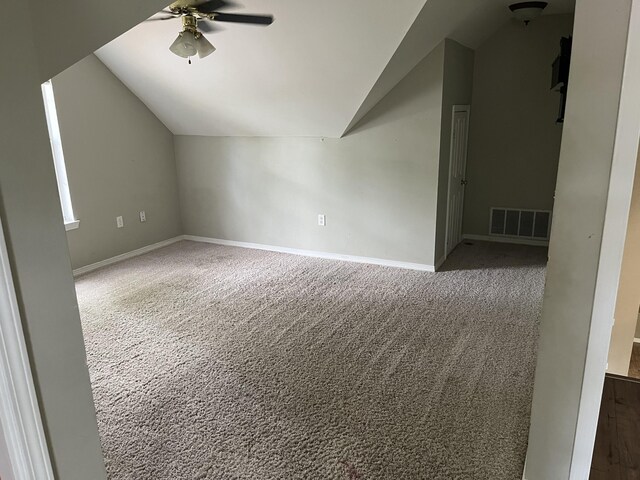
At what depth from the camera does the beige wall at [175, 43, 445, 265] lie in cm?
430

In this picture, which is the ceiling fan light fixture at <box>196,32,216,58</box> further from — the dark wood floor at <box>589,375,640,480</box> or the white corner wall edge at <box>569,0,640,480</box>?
the dark wood floor at <box>589,375,640,480</box>

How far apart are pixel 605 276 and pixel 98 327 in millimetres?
3340

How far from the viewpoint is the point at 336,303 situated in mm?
3811

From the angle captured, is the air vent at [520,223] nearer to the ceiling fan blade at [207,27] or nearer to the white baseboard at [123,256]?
the ceiling fan blade at [207,27]

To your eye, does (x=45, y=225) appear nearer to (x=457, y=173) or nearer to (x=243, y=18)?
(x=243, y=18)

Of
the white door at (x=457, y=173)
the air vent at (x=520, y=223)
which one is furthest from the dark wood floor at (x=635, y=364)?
the white door at (x=457, y=173)

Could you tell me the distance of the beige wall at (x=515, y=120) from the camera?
4.91 metres

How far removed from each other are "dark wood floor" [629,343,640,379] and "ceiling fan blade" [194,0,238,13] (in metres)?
4.84

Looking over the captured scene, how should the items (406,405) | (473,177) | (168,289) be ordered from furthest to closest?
(473,177) → (168,289) → (406,405)

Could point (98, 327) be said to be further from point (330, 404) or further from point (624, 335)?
point (624, 335)

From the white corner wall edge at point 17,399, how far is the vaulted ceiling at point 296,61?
105 inches

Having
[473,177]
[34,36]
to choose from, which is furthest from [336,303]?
[34,36]

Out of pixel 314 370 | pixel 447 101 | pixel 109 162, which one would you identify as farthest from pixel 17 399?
pixel 109 162

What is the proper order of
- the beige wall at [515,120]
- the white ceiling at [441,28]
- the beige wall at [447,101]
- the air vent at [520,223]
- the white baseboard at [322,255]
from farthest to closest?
1. the air vent at [520,223]
2. the beige wall at [515,120]
3. the white baseboard at [322,255]
4. the beige wall at [447,101]
5. the white ceiling at [441,28]
